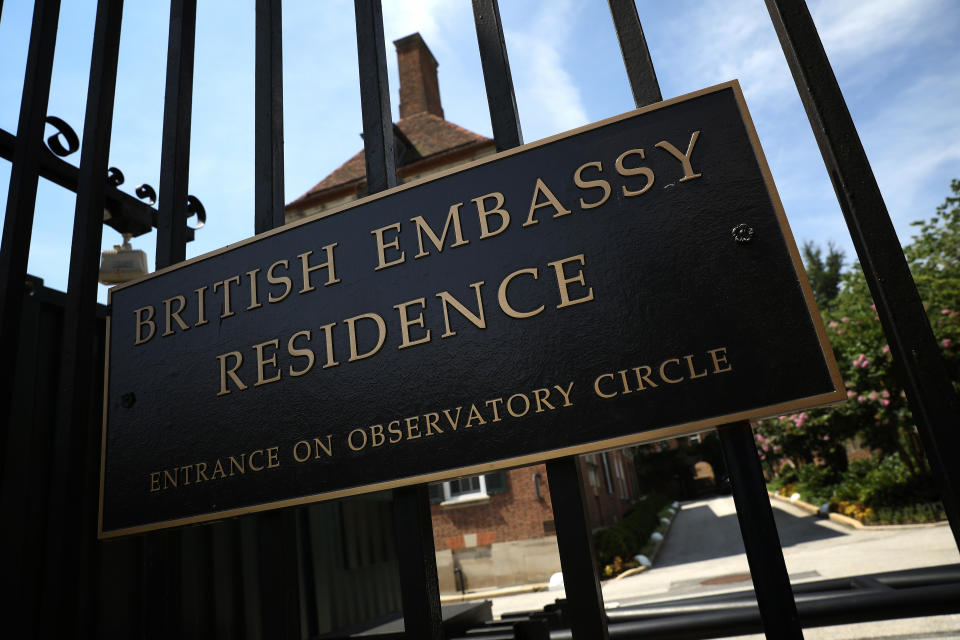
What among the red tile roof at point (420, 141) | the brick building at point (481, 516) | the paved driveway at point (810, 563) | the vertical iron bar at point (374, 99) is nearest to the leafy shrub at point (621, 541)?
the paved driveway at point (810, 563)

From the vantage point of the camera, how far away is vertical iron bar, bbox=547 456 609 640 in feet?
5.30

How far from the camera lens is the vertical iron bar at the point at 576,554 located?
1615mm

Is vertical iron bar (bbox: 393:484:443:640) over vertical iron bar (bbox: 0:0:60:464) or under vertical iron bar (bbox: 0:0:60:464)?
under

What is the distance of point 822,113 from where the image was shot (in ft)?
5.91

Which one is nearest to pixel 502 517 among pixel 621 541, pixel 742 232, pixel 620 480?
pixel 621 541

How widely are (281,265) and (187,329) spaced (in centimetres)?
46

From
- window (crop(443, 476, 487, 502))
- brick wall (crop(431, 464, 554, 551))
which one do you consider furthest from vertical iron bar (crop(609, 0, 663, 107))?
window (crop(443, 476, 487, 502))

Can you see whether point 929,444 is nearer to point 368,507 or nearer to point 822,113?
point 822,113

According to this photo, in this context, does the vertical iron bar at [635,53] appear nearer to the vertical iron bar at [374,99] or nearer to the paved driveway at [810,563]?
the vertical iron bar at [374,99]

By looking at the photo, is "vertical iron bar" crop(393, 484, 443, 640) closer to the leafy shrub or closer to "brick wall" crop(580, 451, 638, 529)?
the leafy shrub

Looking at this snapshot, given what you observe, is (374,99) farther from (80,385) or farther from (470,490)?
(470,490)

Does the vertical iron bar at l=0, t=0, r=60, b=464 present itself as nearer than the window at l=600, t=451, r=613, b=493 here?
Yes

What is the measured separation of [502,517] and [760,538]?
15.1 metres

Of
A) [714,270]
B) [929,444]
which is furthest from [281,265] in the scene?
[929,444]
